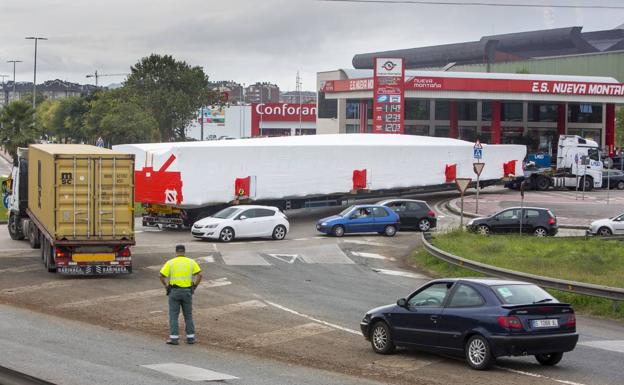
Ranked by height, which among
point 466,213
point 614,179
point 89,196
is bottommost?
point 466,213

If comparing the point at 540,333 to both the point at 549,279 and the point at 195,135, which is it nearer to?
the point at 549,279

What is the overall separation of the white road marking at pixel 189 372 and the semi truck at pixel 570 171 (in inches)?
2040

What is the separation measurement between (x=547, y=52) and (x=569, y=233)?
446ft

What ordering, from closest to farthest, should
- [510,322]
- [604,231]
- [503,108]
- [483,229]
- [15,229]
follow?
[510,322], [15,229], [483,229], [604,231], [503,108]

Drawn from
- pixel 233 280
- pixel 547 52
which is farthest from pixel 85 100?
pixel 233 280

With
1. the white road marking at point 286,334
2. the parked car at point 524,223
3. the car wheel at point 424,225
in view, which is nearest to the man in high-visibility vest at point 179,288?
the white road marking at point 286,334

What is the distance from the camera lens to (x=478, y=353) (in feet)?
47.0

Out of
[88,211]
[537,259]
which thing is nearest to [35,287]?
[88,211]

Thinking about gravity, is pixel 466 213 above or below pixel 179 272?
below

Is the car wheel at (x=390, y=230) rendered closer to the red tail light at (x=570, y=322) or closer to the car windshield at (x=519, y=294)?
the car windshield at (x=519, y=294)

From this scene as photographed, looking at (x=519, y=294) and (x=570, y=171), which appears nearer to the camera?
(x=519, y=294)

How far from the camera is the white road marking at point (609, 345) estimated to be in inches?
656

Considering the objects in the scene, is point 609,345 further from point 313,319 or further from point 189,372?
point 189,372

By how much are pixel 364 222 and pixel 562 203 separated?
1949 cm
